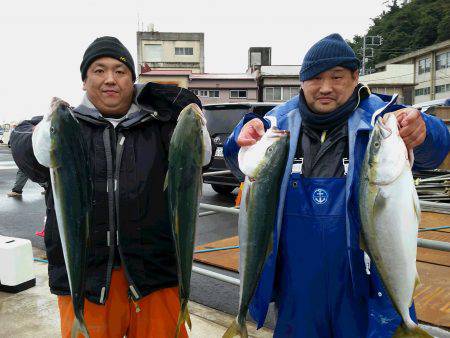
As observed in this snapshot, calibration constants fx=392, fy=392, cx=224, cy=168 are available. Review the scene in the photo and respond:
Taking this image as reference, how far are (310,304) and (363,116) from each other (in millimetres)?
1152

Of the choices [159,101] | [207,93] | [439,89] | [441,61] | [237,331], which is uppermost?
[441,61]

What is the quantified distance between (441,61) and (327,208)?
55576 millimetres

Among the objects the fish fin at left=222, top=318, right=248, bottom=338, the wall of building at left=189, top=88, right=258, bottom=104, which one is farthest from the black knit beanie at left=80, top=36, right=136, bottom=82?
the wall of building at left=189, top=88, right=258, bottom=104

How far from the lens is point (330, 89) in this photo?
2344 mm

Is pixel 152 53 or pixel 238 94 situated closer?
pixel 238 94

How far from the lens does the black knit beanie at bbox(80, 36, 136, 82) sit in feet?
8.67

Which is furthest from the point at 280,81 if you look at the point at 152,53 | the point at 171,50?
the point at 152,53

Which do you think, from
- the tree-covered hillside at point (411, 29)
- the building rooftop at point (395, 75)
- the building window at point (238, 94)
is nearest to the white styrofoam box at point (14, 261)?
the building window at point (238, 94)

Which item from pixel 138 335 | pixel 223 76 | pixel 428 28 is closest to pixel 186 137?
pixel 138 335

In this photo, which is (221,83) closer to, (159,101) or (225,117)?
(225,117)

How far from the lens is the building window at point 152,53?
192 feet

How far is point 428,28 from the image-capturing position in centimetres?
6562

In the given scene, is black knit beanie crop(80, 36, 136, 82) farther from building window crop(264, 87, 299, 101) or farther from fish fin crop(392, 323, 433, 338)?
building window crop(264, 87, 299, 101)

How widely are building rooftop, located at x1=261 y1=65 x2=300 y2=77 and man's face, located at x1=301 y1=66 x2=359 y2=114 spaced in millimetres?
37310
